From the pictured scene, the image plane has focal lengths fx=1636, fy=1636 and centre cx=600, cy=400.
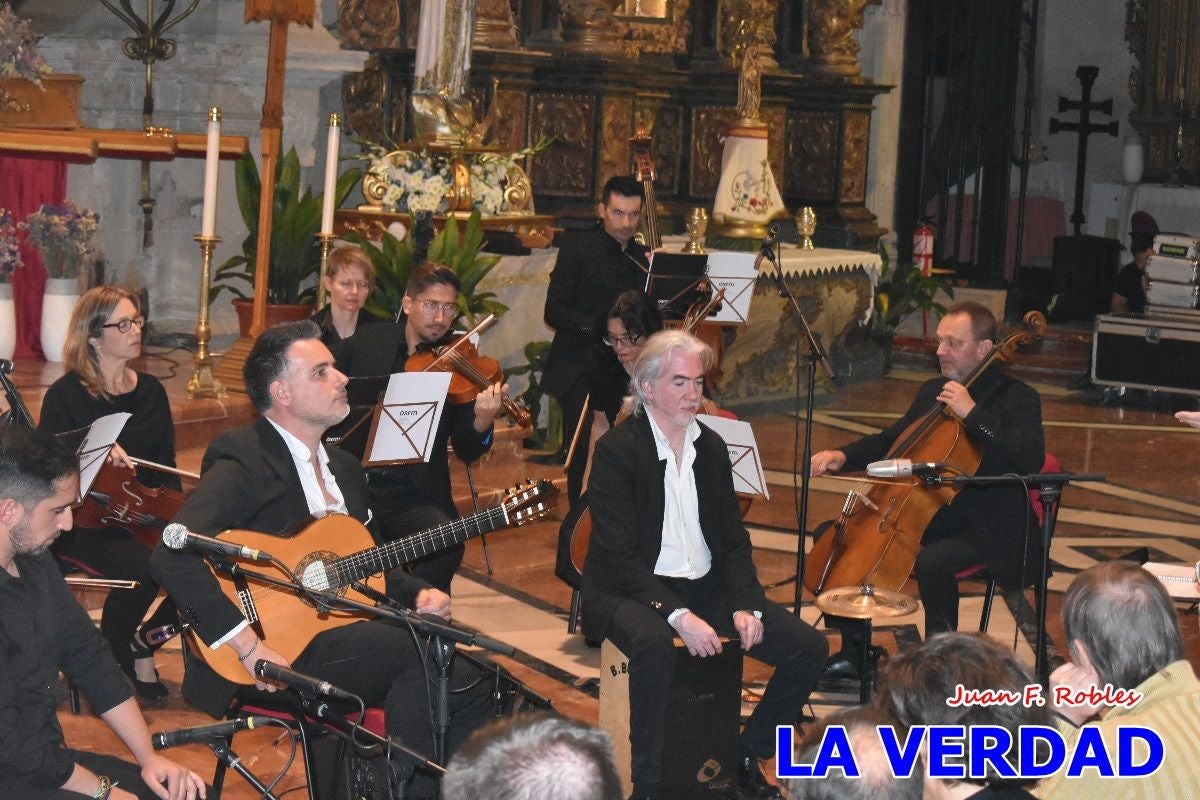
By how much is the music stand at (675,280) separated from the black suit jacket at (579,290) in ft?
1.29

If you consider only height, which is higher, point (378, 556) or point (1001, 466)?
point (1001, 466)

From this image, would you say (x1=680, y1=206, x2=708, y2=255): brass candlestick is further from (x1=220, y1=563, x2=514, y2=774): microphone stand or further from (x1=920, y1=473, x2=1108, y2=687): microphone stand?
(x1=220, y1=563, x2=514, y2=774): microphone stand

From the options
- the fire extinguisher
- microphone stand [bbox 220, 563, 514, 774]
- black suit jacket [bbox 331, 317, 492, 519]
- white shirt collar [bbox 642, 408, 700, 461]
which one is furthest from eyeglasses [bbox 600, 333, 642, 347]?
the fire extinguisher

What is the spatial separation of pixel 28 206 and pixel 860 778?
6.76 metres

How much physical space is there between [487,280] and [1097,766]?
20.0 feet

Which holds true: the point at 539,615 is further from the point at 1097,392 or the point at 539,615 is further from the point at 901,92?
the point at 901,92

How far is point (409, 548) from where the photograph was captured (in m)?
4.27

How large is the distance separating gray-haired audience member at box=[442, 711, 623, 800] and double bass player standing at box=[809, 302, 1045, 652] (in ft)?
11.0

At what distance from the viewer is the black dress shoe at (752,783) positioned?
4.73m

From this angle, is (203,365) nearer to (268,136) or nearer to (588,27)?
(268,136)

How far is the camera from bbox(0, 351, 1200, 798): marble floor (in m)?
5.48

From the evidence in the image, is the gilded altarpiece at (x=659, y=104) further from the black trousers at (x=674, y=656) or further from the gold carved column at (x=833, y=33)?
the black trousers at (x=674, y=656)

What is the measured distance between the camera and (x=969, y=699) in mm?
2803

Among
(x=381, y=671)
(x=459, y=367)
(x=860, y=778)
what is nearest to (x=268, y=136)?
(x=459, y=367)
